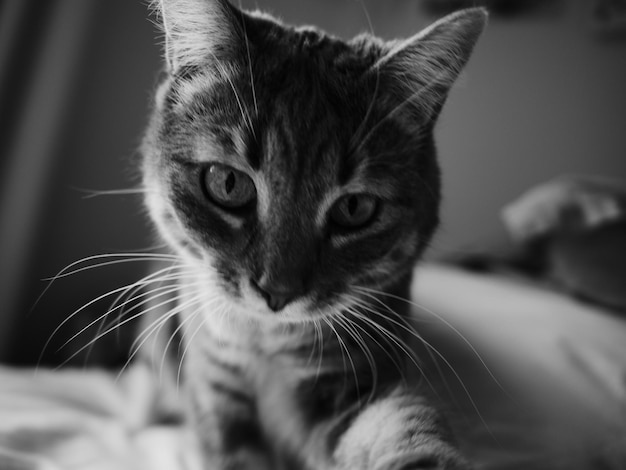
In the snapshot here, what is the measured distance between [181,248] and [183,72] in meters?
0.24

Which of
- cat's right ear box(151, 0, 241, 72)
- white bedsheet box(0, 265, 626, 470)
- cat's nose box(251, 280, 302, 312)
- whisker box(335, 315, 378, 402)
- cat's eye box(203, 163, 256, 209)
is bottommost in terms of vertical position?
white bedsheet box(0, 265, 626, 470)

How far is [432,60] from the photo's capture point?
67cm

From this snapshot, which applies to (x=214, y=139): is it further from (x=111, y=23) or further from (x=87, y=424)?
(x=111, y=23)

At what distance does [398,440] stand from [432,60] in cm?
46

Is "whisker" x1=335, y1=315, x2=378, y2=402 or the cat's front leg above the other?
"whisker" x1=335, y1=315, x2=378, y2=402

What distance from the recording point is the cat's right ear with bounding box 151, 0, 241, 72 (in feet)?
2.14

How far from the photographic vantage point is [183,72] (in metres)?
0.72

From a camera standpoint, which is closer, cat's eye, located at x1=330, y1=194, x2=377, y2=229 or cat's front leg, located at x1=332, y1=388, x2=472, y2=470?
cat's front leg, located at x1=332, y1=388, x2=472, y2=470

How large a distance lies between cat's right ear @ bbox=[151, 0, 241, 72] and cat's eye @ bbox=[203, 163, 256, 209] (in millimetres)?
156

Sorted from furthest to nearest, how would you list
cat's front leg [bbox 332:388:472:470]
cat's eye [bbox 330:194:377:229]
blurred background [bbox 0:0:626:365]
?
blurred background [bbox 0:0:626:365] → cat's eye [bbox 330:194:377:229] → cat's front leg [bbox 332:388:472:470]

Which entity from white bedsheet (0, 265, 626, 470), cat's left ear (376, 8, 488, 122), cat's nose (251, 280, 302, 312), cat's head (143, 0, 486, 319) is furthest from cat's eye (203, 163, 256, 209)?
white bedsheet (0, 265, 626, 470)

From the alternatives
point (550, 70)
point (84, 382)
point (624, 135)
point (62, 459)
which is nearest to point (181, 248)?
point (62, 459)

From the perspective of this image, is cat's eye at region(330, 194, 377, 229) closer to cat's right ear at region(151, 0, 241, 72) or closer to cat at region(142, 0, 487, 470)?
cat at region(142, 0, 487, 470)

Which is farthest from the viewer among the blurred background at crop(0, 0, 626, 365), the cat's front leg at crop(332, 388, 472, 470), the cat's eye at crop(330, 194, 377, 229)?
the blurred background at crop(0, 0, 626, 365)
